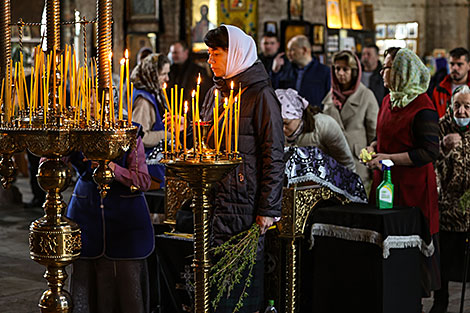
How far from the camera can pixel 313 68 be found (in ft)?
29.6

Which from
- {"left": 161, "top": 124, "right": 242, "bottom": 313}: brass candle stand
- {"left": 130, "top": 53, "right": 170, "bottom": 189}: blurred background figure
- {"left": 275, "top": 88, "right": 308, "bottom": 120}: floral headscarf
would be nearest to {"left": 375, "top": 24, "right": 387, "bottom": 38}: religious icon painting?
{"left": 130, "top": 53, "right": 170, "bottom": 189}: blurred background figure

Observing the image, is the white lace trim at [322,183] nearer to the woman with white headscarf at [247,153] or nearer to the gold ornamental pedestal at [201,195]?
the woman with white headscarf at [247,153]

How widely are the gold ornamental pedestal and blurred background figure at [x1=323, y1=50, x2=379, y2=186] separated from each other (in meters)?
3.98

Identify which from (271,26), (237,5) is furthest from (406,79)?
(237,5)

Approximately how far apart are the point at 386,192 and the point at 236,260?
4.11 feet

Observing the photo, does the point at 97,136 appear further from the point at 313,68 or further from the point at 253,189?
the point at 313,68

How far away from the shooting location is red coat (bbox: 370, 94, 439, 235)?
5168mm

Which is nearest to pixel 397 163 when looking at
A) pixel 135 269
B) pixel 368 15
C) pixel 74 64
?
pixel 135 269

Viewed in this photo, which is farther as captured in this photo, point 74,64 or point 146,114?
point 146,114

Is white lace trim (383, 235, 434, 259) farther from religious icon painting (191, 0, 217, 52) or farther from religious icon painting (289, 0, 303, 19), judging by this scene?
religious icon painting (191, 0, 217, 52)

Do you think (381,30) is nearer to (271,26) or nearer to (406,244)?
(271,26)

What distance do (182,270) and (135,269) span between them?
0.74 m

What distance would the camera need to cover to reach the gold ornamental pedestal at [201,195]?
333cm

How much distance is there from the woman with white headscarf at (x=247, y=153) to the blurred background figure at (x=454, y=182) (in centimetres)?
202
